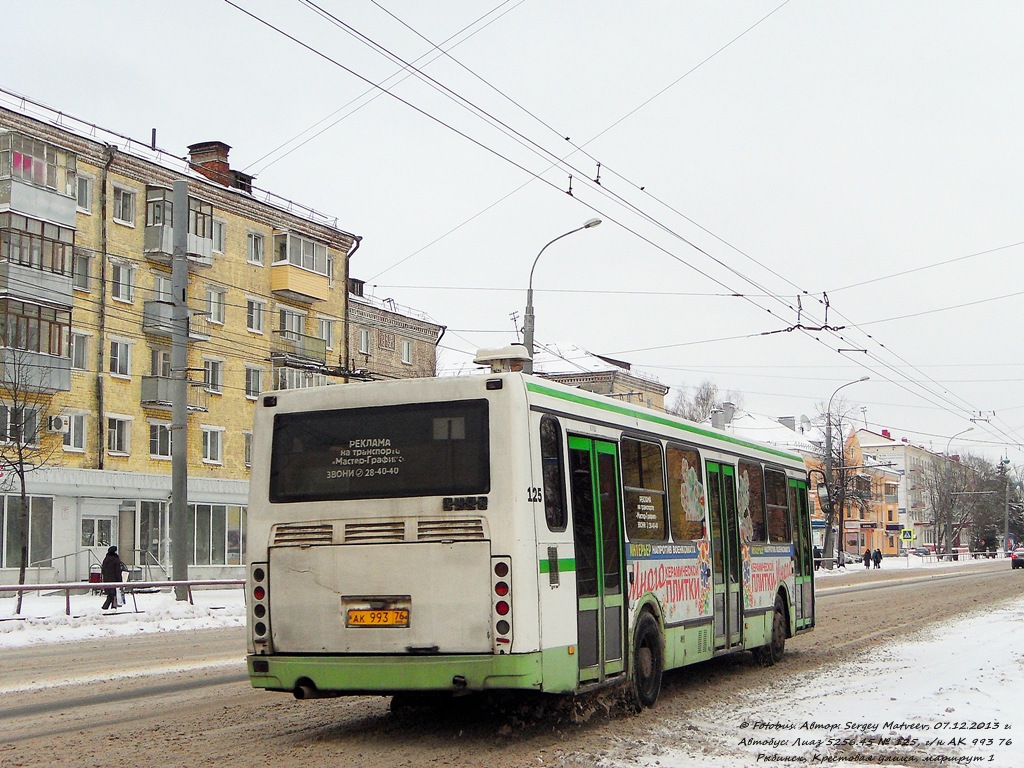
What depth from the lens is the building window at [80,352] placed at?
4353 centimetres

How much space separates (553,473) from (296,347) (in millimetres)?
45014

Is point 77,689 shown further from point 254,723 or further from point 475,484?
point 475,484

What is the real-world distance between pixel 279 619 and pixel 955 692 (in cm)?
608

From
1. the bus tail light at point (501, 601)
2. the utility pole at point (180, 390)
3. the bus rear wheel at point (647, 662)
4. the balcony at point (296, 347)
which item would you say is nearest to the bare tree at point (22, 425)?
the utility pole at point (180, 390)

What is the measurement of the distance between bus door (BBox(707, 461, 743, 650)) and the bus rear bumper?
4587 millimetres

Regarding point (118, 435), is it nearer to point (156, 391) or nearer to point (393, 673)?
point (156, 391)

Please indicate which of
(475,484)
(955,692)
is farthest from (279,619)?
(955,692)

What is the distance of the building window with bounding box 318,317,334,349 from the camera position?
184 ft

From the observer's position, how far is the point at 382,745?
9.31 m

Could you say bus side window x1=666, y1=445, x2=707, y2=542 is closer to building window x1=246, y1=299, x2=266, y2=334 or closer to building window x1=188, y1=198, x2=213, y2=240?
building window x1=188, y1=198, x2=213, y2=240

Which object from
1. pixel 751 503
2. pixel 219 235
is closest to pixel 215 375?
pixel 219 235

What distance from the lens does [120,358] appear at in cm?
4566

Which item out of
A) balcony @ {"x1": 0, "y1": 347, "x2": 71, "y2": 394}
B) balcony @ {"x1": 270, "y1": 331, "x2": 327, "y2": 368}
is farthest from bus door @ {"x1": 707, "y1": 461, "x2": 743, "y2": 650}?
balcony @ {"x1": 270, "y1": 331, "x2": 327, "y2": 368}

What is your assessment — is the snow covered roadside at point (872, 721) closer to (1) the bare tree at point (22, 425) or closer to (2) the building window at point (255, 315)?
(1) the bare tree at point (22, 425)
